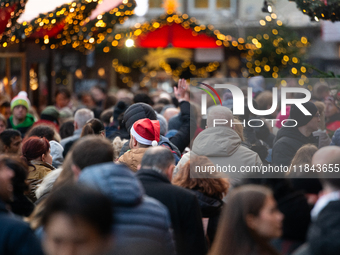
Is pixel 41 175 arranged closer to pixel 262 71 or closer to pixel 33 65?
pixel 33 65

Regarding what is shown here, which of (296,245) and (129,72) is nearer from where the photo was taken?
(296,245)

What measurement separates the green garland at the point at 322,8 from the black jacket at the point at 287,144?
5.11 feet

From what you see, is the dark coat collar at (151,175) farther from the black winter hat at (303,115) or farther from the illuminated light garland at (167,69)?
the illuminated light garland at (167,69)

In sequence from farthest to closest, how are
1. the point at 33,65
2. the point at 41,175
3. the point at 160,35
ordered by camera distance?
the point at 160,35 → the point at 33,65 → the point at 41,175

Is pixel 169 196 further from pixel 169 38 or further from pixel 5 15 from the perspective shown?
pixel 169 38

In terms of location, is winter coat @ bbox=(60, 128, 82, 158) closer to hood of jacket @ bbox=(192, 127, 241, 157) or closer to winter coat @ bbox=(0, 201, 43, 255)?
hood of jacket @ bbox=(192, 127, 241, 157)

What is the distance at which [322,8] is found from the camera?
6.15 m

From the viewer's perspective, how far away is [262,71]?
14.9m

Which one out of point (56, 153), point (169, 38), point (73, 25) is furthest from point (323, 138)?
point (169, 38)

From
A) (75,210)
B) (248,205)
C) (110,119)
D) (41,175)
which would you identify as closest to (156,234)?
(248,205)

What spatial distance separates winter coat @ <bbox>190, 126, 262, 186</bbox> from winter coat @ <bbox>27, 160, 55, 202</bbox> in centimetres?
147

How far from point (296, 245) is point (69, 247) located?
162 cm

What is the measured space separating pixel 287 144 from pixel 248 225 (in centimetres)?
275

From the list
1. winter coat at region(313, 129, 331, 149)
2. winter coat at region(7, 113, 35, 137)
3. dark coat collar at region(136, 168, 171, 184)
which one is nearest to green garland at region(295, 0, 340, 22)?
winter coat at region(313, 129, 331, 149)
